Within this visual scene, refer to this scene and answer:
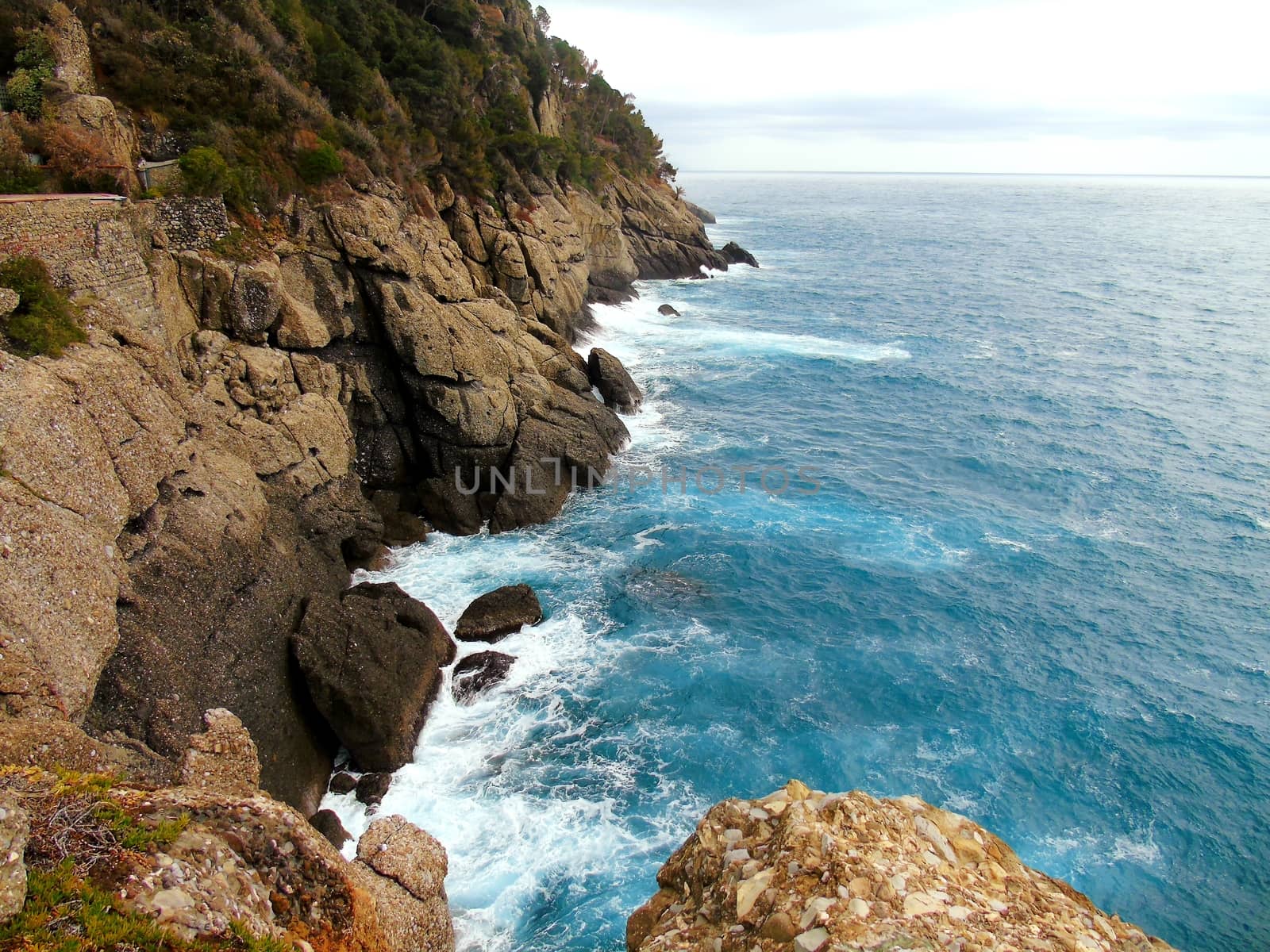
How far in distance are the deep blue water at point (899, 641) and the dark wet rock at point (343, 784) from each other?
113 cm

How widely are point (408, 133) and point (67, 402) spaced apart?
29.0m

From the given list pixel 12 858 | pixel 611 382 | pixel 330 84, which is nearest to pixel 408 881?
pixel 12 858

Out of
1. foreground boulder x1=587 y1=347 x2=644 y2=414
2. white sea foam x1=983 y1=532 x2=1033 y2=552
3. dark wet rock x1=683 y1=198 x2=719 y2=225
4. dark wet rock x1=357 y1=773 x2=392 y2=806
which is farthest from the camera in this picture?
dark wet rock x1=683 y1=198 x2=719 y2=225

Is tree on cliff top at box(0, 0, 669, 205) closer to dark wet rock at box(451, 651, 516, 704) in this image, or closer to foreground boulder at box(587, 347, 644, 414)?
foreground boulder at box(587, 347, 644, 414)

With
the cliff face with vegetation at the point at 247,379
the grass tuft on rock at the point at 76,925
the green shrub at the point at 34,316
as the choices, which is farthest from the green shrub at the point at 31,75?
the grass tuft on rock at the point at 76,925

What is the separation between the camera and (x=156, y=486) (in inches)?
742

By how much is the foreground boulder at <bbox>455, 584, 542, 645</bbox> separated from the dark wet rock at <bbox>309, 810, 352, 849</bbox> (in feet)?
25.1

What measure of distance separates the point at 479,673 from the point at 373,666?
3425mm

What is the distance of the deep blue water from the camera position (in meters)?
18.1

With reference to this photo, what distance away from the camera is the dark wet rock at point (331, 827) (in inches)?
661

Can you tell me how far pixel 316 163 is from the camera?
3045 cm

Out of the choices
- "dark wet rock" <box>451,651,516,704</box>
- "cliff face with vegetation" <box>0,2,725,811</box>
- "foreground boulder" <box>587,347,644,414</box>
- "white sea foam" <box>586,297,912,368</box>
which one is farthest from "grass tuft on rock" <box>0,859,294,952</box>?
"white sea foam" <box>586,297,912,368</box>

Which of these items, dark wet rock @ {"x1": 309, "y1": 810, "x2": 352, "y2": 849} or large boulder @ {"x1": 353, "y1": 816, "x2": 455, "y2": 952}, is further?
dark wet rock @ {"x1": 309, "y1": 810, "x2": 352, "y2": 849}

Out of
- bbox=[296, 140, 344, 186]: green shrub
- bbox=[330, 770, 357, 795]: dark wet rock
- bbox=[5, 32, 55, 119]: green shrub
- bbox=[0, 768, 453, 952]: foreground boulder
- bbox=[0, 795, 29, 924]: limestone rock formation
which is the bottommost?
bbox=[330, 770, 357, 795]: dark wet rock
